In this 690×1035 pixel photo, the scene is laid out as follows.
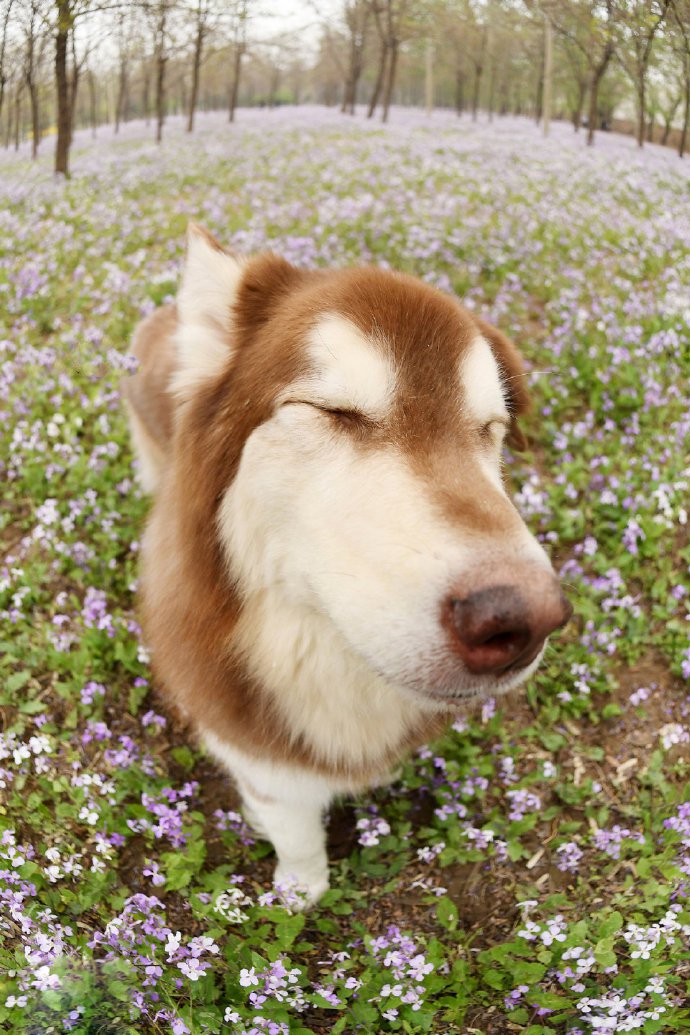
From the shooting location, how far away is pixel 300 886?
2.73 metres

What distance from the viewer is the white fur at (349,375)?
1.95 meters

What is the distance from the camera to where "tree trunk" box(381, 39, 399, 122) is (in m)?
5.67

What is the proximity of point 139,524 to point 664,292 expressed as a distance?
444 centimetres

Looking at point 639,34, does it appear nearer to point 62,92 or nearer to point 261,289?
point 261,289

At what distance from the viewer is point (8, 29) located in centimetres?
371

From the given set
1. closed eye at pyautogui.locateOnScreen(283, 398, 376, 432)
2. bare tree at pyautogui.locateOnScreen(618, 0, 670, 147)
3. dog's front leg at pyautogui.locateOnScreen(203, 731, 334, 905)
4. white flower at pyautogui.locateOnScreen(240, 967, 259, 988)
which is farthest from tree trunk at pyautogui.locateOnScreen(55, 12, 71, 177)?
white flower at pyautogui.locateOnScreen(240, 967, 259, 988)

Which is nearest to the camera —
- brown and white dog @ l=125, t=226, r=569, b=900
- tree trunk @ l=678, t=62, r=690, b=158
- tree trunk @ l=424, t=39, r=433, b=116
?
brown and white dog @ l=125, t=226, r=569, b=900

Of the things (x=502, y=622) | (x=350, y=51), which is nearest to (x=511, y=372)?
(x=502, y=622)

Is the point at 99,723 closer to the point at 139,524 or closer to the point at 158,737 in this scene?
the point at 158,737

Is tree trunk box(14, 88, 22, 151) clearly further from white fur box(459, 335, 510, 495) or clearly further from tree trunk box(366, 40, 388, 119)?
white fur box(459, 335, 510, 495)

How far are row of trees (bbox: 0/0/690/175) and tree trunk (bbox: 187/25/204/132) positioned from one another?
0.04ft

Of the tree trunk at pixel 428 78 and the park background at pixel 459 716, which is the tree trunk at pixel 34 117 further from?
the tree trunk at pixel 428 78

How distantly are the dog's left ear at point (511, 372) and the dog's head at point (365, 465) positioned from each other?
11 cm

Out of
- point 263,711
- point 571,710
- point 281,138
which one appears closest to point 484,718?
point 571,710
